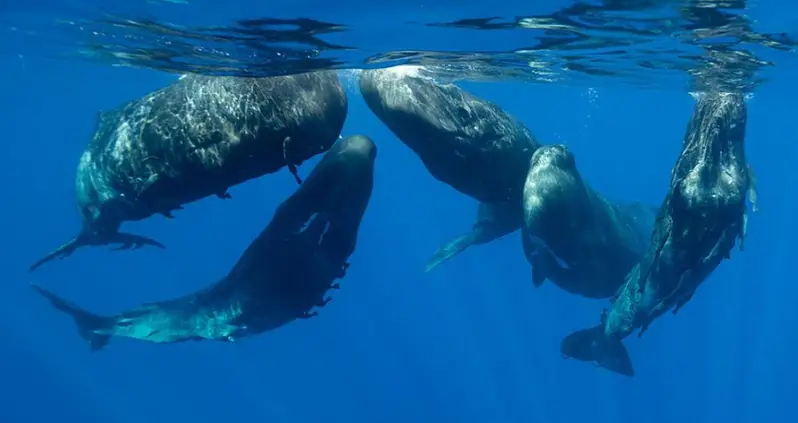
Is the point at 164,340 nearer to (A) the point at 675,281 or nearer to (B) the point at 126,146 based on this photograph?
(B) the point at 126,146

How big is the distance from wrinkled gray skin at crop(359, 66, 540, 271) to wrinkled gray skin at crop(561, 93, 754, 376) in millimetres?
2740

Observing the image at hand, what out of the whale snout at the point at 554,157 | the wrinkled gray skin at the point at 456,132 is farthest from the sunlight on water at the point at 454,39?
the whale snout at the point at 554,157

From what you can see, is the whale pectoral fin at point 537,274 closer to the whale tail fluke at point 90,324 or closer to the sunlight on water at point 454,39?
the sunlight on water at point 454,39

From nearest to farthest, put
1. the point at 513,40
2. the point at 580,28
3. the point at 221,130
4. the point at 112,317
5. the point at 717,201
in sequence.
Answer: the point at 221,130 < the point at 717,201 < the point at 112,317 < the point at 580,28 < the point at 513,40

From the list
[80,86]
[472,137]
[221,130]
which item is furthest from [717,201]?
[80,86]

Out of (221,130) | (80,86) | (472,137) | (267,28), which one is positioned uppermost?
(267,28)

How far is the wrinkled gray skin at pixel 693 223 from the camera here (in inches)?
420

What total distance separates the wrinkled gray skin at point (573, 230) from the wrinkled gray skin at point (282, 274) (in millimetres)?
2876

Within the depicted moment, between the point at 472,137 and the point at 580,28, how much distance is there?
4291 mm

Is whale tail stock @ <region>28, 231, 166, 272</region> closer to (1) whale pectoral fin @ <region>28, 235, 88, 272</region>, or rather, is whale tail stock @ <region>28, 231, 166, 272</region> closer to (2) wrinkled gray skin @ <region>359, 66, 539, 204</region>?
(1) whale pectoral fin @ <region>28, 235, 88, 272</region>

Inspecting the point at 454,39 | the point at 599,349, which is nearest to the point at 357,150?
the point at 454,39

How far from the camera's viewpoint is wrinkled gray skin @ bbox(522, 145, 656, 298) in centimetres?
1120

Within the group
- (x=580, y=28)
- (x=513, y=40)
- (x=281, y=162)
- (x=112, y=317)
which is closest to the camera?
(x=281, y=162)

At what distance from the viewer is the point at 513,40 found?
1509 centimetres
